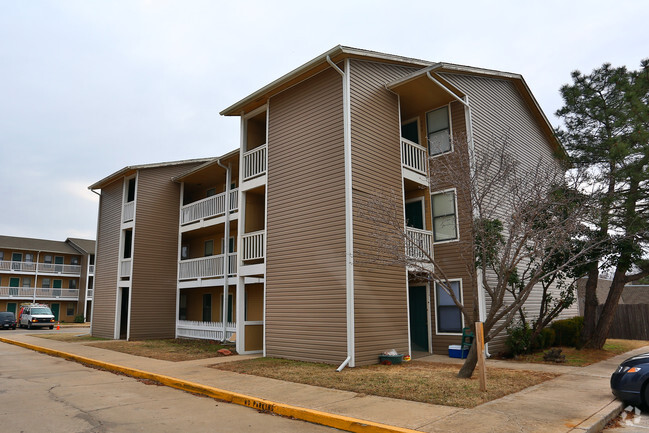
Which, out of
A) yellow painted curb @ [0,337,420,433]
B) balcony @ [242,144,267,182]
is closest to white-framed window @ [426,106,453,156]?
balcony @ [242,144,267,182]

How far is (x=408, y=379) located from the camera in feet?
32.0

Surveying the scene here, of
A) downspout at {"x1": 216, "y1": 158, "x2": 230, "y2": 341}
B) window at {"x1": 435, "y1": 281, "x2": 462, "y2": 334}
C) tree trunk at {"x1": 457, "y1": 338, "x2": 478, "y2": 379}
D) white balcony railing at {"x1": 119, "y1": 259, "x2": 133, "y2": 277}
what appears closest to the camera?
tree trunk at {"x1": 457, "y1": 338, "x2": 478, "y2": 379}

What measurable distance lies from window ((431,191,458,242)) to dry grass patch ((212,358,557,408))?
446cm

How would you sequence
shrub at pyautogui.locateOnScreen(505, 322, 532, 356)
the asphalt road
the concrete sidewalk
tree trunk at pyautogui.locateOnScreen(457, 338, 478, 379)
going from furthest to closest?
shrub at pyautogui.locateOnScreen(505, 322, 532, 356), tree trunk at pyautogui.locateOnScreen(457, 338, 478, 379), the asphalt road, the concrete sidewalk

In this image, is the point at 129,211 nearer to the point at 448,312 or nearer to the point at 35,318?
the point at 448,312

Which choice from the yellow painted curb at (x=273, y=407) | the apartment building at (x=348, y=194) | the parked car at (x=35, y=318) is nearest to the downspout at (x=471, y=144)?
the apartment building at (x=348, y=194)

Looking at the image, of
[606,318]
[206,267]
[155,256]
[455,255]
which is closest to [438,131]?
[455,255]

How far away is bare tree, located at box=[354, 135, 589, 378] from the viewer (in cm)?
936

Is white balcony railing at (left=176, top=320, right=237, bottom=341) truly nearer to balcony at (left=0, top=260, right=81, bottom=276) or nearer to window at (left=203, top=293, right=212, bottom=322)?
window at (left=203, top=293, right=212, bottom=322)

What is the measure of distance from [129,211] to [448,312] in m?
16.4

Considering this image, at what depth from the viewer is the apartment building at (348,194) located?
12.4 meters

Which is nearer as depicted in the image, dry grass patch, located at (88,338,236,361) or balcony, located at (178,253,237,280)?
dry grass patch, located at (88,338,236,361)

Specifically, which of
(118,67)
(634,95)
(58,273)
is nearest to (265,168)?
(118,67)

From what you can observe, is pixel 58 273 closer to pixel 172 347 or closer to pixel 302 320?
pixel 172 347
